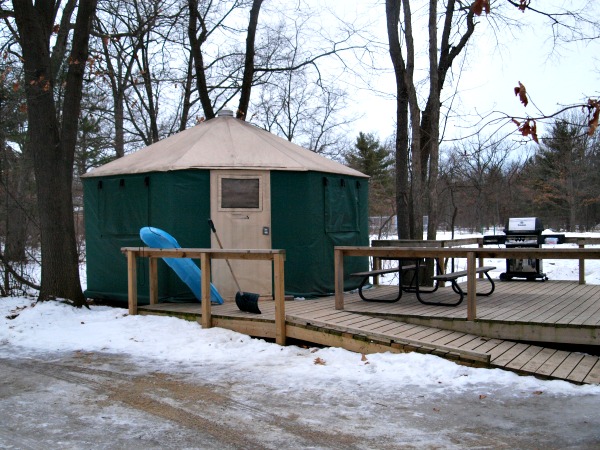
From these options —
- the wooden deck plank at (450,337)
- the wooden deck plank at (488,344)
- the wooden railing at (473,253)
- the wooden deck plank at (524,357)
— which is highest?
the wooden railing at (473,253)

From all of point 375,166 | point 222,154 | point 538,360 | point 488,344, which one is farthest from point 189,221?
point 375,166

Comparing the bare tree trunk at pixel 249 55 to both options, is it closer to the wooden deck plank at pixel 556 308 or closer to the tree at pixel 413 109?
the tree at pixel 413 109

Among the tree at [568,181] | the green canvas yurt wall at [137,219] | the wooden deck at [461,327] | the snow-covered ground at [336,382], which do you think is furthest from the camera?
the tree at [568,181]

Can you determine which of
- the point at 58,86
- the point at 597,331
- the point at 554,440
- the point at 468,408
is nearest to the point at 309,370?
the point at 468,408

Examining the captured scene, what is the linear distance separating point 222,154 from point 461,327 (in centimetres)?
387

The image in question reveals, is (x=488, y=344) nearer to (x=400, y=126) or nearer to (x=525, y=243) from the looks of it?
(x=525, y=243)

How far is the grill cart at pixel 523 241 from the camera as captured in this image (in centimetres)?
890

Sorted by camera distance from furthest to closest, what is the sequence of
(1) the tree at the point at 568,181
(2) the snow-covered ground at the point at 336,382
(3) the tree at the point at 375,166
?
(3) the tree at the point at 375,166 < (1) the tree at the point at 568,181 < (2) the snow-covered ground at the point at 336,382

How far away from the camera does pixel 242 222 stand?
24.8 ft

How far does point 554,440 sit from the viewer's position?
3311 mm

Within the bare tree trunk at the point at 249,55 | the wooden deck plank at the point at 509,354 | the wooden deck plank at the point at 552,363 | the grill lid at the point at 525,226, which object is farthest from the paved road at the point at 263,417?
the bare tree trunk at the point at 249,55

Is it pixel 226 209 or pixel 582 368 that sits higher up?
pixel 226 209

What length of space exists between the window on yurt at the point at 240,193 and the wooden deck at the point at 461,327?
134 centimetres

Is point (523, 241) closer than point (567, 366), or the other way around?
point (567, 366)
